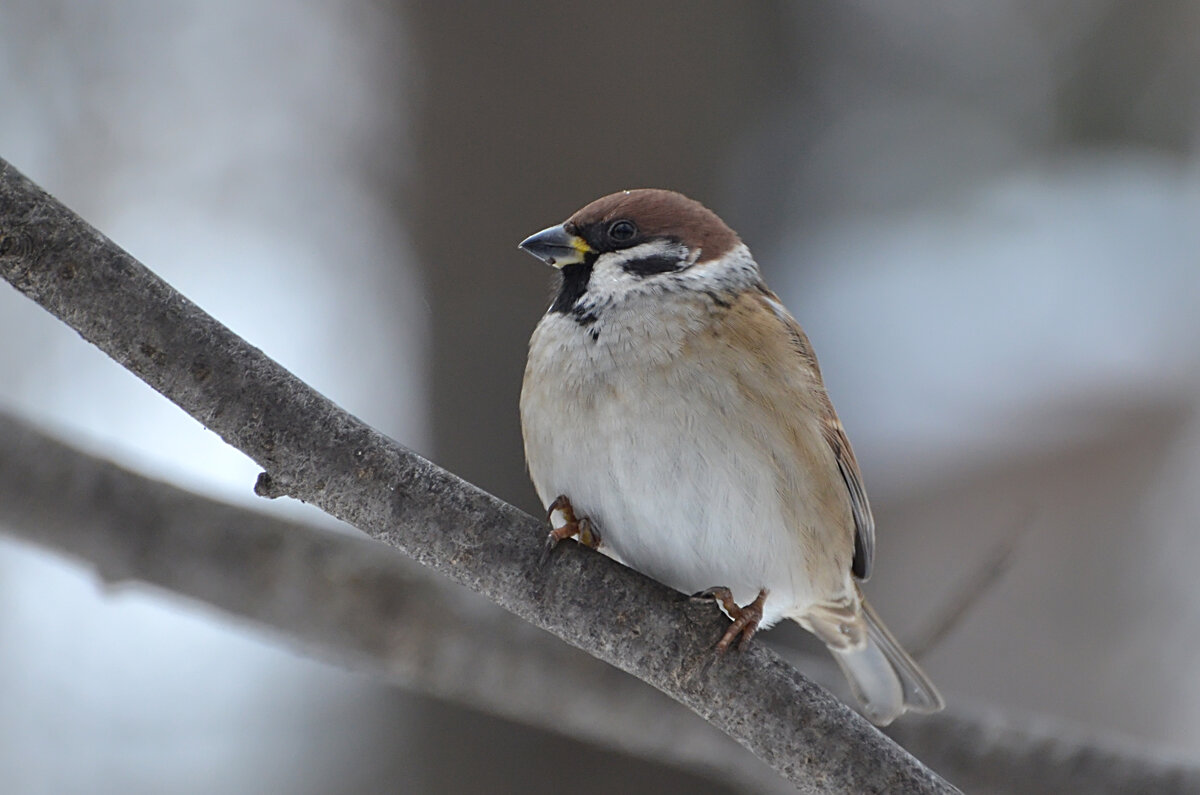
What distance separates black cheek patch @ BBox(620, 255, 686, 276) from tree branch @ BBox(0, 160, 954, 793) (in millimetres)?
738

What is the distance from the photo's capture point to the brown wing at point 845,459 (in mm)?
2109

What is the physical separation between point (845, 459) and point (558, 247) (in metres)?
0.73

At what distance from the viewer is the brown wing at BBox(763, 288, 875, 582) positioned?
83.0 inches

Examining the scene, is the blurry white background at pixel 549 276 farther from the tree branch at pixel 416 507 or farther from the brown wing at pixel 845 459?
the tree branch at pixel 416 507

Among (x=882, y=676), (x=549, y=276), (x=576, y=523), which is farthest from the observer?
(x=549, y=276)

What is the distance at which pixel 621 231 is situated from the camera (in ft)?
7.00

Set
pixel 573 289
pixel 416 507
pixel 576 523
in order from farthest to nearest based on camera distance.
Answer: pixel 573 289
pixel 576 523
pixel 416 507

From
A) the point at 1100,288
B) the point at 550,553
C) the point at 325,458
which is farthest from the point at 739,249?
the point at 1100,288

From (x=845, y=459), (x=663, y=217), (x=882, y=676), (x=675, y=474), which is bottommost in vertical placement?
(x=882, y=676)

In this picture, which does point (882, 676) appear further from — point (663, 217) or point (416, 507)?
point (416, 507)

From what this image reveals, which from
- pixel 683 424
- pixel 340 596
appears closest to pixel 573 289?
pixel 683 424

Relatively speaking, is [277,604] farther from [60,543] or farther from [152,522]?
[60,543]

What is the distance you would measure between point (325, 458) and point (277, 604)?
3.71 ft

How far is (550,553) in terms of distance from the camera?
1464 millimetres
